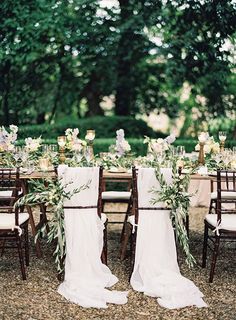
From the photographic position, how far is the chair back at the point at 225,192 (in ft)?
13.9

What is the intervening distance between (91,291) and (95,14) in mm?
8063

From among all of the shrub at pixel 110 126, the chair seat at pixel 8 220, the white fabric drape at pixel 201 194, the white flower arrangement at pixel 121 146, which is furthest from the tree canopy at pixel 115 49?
the chair seat at pixel 8 220

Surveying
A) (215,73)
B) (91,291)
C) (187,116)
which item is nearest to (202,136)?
(91,291)

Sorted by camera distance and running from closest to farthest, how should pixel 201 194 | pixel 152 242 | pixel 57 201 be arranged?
pixel 57 201
pixel 152 242
pixel 201 194

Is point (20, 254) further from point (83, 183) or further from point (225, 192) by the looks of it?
point (225, 192)

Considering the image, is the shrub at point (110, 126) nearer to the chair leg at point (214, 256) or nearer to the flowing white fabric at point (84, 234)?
the flowing white fabric at point (84, 234)

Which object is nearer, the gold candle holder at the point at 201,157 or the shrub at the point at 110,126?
the gold candle holder at the point at 201,157

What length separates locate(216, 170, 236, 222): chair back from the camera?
424cm

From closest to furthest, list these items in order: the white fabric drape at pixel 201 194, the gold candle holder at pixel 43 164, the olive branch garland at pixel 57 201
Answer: the olive branch garland at pixel 57 201 < the gold candle holder at pixel 43 164 < the white fabric drape at pixel 201 194

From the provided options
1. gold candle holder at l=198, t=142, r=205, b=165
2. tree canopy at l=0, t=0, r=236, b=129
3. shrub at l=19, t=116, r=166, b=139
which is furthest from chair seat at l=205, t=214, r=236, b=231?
tree canopy at l=0, t=0, r=236, b=129

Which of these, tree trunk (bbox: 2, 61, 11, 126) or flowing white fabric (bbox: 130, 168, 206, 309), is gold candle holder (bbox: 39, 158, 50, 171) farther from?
tree trunk (bbox: 2, 61, 11, 126)

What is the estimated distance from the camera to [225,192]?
6.17 m

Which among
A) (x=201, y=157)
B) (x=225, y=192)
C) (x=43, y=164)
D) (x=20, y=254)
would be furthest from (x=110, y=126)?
(x=20, y=254)

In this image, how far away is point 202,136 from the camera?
5.08 metres
